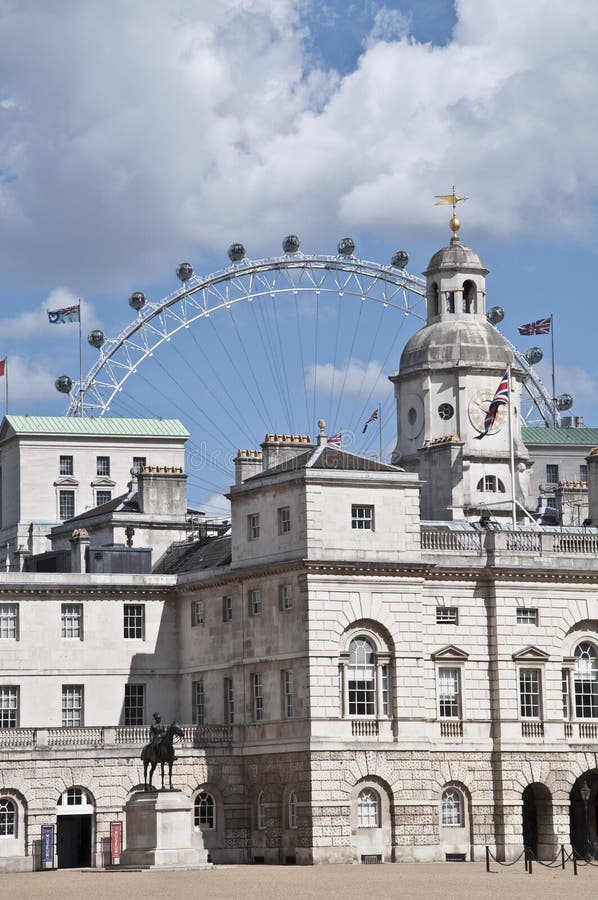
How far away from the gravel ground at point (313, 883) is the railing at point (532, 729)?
7.80 meters

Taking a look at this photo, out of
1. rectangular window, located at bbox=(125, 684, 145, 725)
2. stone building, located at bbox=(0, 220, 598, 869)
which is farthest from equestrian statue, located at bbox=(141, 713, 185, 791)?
rectangular window, located at bbox=(125, 684, 145, 725)

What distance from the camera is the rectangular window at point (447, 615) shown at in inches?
3733

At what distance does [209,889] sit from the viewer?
73.1 meters

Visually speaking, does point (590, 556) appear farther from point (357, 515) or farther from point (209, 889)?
point (209, 889)

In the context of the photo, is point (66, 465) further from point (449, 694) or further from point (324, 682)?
point (324, 682)

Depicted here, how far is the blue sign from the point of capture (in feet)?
293

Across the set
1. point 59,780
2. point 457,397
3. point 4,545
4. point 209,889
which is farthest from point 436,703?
point 4,545

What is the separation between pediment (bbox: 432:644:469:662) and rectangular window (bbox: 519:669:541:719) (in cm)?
285

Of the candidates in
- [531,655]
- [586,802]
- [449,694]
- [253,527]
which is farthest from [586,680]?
[253,527]

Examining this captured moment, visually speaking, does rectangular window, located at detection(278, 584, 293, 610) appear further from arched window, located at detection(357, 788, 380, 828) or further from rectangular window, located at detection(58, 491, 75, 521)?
rectangular window, located at detection(58, 491, 75, 521)

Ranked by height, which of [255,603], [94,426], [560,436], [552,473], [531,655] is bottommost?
[531,655]

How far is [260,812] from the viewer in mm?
93188

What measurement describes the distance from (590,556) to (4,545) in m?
62.8

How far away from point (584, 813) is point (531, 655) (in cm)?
738
